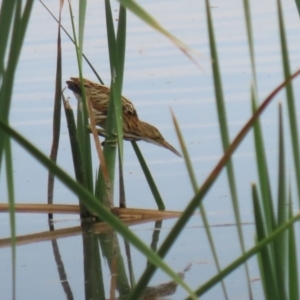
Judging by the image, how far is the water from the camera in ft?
8.76

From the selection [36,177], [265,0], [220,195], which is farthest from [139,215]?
[265,0]

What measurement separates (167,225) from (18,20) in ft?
6.35

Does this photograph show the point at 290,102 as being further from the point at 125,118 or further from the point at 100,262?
the point at 125,118

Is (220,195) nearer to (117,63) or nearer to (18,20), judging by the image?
(117,63)

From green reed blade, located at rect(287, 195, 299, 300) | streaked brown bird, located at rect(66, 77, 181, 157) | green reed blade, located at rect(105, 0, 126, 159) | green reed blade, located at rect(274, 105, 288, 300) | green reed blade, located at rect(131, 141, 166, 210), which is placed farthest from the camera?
streaked brown bird, located at rect(66, 77, 181, 157)

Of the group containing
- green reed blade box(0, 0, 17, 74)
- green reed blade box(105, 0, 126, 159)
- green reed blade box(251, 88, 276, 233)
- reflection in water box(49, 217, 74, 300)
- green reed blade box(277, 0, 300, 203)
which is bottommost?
green reed blade box(251, 88, 276, 233)

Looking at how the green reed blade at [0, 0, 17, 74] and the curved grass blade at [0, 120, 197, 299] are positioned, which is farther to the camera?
the green reed blade at [0, 0, 17, 74]

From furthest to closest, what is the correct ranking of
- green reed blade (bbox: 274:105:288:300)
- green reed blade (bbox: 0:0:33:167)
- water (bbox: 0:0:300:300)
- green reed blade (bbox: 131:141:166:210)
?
green reed blade (bbox: 131:141:166:210) < water (bbox: 0:0:300:300) < green reed blade (bbox: 274:105:288:300) < green reed blade (bbox: 0:0:33:167)

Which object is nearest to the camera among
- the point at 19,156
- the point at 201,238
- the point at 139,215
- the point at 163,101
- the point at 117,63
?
the point at 117,63

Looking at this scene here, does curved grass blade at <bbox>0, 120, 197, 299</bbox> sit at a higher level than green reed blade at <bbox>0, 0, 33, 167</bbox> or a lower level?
lower

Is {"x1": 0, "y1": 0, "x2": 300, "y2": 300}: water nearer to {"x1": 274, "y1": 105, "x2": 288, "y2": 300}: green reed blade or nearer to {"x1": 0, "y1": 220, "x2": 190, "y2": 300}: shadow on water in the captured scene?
{"x1": 0, "y1": 220, "x2": 190, "y2": 300}: shadow on water

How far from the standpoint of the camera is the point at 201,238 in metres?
2.86

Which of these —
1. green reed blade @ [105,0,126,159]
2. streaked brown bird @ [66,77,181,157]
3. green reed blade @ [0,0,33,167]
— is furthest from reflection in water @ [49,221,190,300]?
green reed blade @ [0,0,33,167]

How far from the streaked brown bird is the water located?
4.6 inches
